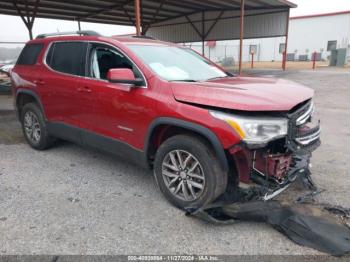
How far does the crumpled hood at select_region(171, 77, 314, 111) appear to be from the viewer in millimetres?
2691

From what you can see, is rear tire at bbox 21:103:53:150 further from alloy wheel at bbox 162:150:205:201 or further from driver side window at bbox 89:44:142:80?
alloy wheel at bbox 162:150:205:201

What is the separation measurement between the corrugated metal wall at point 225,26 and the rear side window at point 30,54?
20.6 meters

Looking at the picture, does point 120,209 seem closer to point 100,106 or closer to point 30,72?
point 100,106

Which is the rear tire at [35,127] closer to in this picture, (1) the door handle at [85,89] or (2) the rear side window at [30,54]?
(2) the rear side window at [30,54]

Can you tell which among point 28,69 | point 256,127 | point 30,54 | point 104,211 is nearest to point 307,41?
point 30,54

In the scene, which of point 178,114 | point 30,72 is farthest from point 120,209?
point 30,72

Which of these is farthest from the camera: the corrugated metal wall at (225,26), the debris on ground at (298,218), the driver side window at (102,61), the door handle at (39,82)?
the corrugated metal wall at (225,26)

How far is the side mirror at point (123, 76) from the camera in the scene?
10.5 ft

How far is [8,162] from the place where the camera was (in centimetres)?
473

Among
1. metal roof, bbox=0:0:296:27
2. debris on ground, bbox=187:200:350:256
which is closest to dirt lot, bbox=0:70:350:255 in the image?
debris on ground, bbox=187:200:350:256

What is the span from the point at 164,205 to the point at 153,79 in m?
1.39

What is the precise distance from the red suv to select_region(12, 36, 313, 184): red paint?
0.01 m

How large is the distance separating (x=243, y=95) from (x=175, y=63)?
131 cm

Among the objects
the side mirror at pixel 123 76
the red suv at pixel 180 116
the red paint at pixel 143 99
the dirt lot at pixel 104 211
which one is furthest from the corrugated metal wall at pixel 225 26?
the side mirror at pixel 123 76
